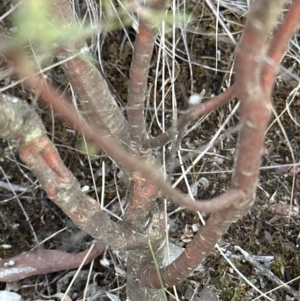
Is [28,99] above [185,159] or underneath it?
above

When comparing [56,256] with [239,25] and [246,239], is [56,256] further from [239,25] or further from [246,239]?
[239,25]

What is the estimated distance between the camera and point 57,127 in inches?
56.5

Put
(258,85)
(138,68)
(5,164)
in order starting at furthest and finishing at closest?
(5,164), (138,68), (258,85)

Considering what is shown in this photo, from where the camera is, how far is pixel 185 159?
133cm

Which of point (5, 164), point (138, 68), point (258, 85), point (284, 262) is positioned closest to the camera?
point (258, 85)

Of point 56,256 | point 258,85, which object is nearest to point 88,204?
point 258,85

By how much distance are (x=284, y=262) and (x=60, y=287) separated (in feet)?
1.72

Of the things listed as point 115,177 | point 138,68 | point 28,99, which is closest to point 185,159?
point 115,177

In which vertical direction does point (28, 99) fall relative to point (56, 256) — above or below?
above

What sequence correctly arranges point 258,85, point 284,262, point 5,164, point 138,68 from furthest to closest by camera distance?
point 5,164 → point 284,262 → point 138,68 → point 258,85

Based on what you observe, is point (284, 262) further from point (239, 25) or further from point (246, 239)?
point (239, 25)

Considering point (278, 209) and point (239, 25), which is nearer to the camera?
point (278, 209)

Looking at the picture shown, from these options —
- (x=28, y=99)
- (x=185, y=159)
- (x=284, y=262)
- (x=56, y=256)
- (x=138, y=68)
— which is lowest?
(x=284, y=262)

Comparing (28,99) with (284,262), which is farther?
(28,99)
